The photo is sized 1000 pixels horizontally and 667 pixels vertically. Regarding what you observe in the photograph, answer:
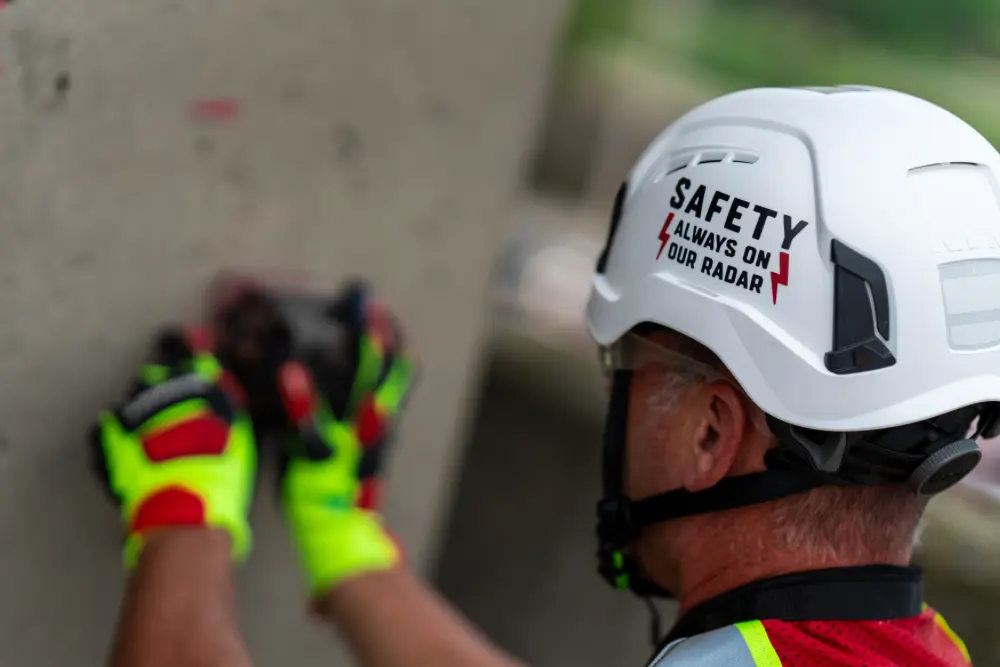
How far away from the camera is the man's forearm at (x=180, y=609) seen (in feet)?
4.70

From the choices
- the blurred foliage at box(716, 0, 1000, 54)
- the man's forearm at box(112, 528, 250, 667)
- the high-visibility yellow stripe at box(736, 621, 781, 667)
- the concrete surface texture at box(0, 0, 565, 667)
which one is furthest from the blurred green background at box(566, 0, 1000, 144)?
the man's forearm at box(112, 528, 250, 667)

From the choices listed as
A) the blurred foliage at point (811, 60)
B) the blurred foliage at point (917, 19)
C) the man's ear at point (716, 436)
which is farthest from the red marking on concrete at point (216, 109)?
the blurred foliage at point (917, 19)

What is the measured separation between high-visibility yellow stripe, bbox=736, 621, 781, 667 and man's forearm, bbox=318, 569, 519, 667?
673 mm

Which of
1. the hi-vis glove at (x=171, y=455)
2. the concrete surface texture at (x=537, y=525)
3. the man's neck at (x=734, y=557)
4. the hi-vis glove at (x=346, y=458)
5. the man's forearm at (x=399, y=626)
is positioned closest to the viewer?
the man's neck at (x=734, y=557)

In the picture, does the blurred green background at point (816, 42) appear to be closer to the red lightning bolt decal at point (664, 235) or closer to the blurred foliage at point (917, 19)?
the blurred foliage at point (917, 19)

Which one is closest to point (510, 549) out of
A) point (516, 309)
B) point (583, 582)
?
point (583, 582)

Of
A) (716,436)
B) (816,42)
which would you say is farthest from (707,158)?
(816,42)

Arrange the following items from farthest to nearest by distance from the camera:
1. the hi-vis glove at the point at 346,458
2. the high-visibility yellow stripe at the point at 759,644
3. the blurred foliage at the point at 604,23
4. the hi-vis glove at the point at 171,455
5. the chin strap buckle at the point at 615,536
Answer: the blurred foliage at the point at 604,23 < the hi-vis glove at the point at 346,458 < the hi-vis glove at the point at 171,455 < the chin strap buckle at the point at 615,536 < the high-visibility yellow stripe at the point at 759,644

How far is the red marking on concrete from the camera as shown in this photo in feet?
5.36

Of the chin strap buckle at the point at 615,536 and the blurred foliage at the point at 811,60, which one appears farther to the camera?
the blurred foliage at the point at 811,60

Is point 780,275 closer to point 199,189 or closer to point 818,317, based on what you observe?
point 818,317

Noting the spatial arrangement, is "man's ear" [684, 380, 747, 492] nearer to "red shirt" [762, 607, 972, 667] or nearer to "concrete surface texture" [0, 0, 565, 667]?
"red shirt" [762, 607, 972, 667]

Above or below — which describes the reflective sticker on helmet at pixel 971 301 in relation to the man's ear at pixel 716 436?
above

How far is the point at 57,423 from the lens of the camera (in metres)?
1.62
